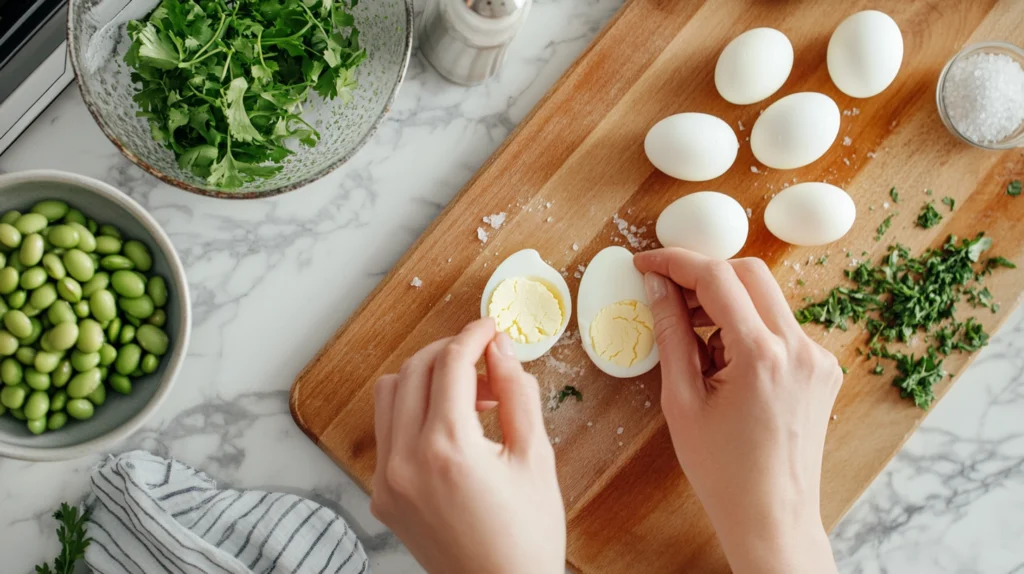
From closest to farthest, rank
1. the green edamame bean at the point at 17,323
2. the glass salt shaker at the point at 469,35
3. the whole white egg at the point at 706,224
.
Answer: the green edamame bean at the point at 17,323
the glass salt shaker at the point at 469,35
the whole white egg at the point at 706,224

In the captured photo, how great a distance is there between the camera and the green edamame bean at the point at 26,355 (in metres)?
1.21

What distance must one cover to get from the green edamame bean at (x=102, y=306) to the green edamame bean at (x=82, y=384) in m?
0.08

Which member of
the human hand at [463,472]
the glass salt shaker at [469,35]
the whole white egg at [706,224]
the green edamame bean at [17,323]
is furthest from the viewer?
the whole white egg at [706,224]

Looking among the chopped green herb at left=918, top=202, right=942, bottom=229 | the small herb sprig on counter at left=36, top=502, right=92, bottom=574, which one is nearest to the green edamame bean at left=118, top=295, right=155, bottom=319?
the small herb sprig on counter at left=36, top=502, right=92, bottom=574

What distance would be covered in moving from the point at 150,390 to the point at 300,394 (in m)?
0.26

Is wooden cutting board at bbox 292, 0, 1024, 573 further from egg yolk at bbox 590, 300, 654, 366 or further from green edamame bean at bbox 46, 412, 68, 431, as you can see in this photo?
green edamame bean at bbox 46, 412, 68, 431

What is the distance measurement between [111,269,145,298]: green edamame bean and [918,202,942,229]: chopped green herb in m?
Answer: 1.44

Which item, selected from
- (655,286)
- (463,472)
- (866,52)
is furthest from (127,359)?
(866,52)

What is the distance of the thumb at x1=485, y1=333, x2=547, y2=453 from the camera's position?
1.13 m

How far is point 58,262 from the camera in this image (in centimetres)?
121

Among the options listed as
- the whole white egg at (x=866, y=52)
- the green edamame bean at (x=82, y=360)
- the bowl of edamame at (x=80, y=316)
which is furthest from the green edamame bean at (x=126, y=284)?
the whole white egg at (x=866, y=52)

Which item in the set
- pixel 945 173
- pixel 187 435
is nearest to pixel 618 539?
pixel 187 435

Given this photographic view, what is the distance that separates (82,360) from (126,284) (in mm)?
134

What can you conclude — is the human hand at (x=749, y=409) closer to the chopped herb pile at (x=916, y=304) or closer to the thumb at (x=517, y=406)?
the chopped herb pile at (x=916, y=304)
